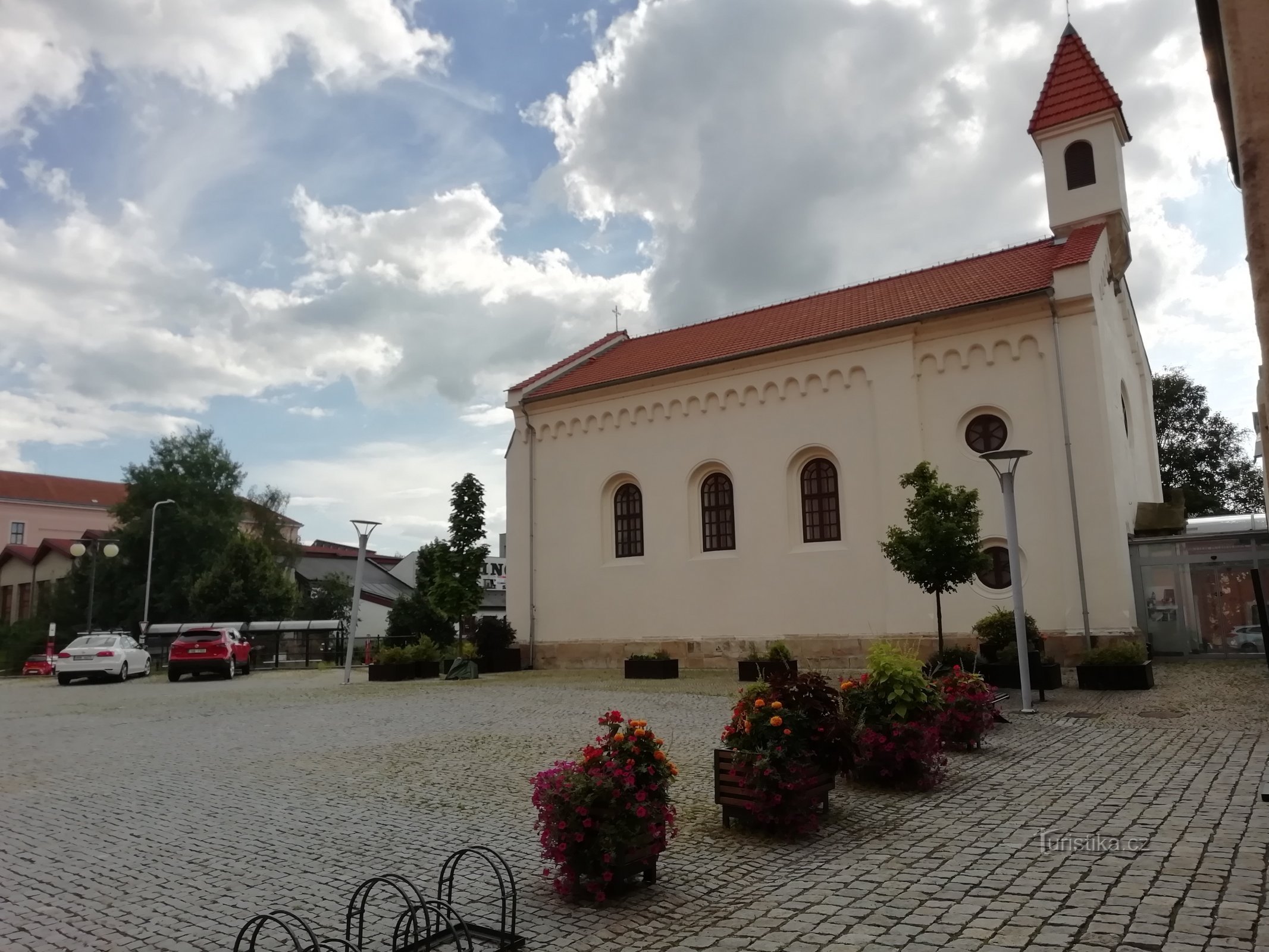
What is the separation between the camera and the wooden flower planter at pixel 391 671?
24.1m

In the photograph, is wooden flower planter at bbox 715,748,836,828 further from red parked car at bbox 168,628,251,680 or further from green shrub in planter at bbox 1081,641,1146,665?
red parked car at bbox 168,628,251,680

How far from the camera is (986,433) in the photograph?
21.8 metres

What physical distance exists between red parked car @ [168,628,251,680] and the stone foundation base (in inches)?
390

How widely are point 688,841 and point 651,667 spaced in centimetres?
1533

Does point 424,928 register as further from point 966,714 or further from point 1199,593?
point 1199,593

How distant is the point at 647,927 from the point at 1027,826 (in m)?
3.50

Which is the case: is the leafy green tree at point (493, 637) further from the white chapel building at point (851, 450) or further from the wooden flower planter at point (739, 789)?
the wooden flower planter at point (739, 789)

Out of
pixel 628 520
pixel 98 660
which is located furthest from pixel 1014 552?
pixel 98 660

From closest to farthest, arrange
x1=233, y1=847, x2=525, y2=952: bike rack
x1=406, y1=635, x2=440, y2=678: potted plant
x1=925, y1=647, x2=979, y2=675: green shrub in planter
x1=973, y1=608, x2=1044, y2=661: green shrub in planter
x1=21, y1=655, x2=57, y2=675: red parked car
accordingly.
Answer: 1. x1=233, y1=847, x2=525, y2=952: bike rack
2. x1=925, y1=647, x2=979, y2=675: green shrub in planter
3. x1=973, y1=608, x2=1044, y2=661: green shrub in planter
4. x1=406, y1=635, x2=440, y2=678: potted plant
5. x1=21, y1=655, x2=57, y2=675: red parked car

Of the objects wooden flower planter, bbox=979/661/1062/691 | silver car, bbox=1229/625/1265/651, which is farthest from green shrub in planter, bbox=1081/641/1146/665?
silver car, bbox=1229/625/1265/651

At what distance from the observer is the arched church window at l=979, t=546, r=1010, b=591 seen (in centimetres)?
2091

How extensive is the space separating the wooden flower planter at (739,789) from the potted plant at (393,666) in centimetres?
1860

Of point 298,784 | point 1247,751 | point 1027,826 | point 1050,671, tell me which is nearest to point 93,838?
point 298,784

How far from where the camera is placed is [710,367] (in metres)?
25.8
